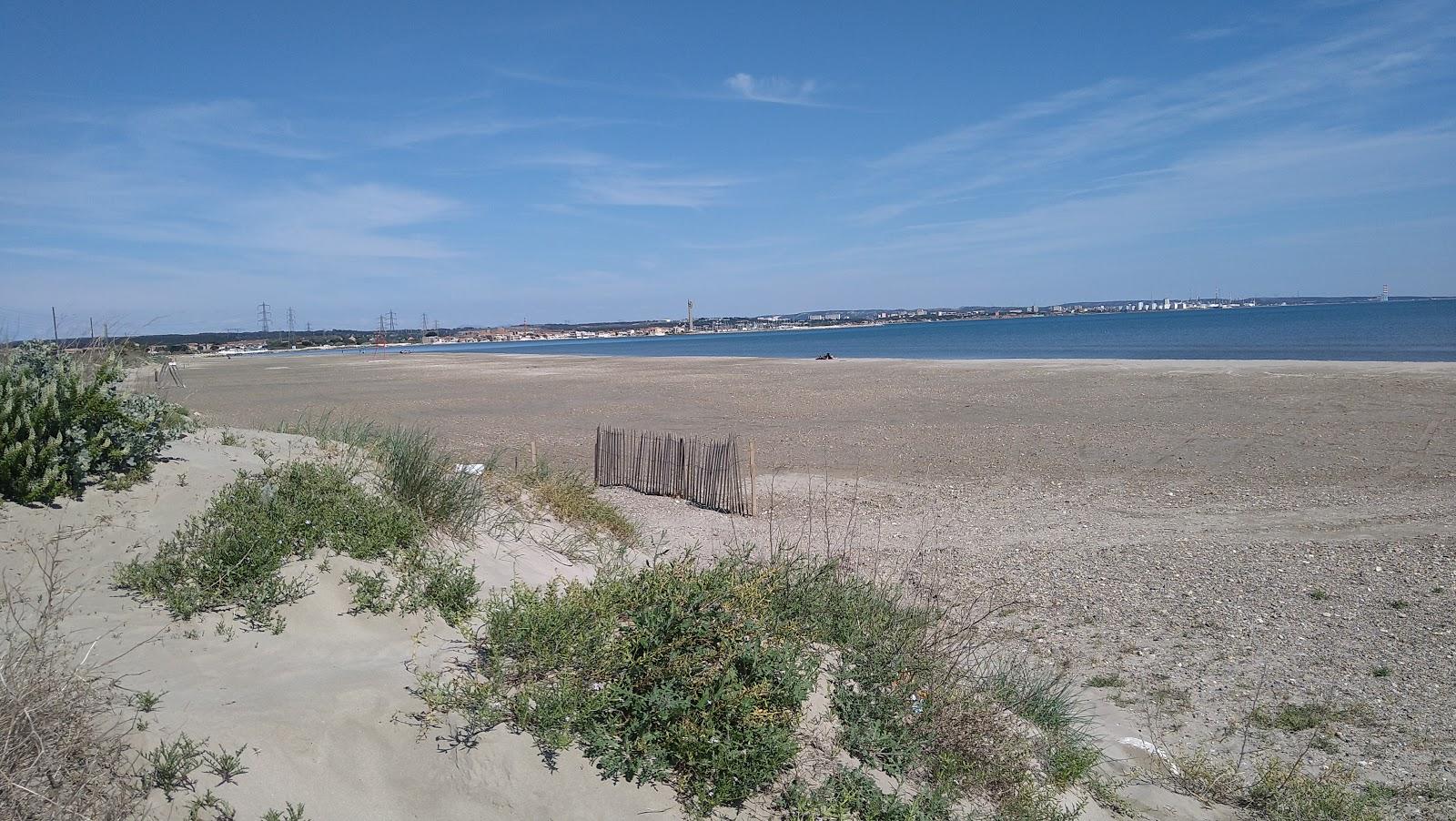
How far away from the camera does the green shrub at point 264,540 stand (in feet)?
15.4

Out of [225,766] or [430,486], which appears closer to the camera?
[225,766]

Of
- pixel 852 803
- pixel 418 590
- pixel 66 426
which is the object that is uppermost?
pixel 66 426

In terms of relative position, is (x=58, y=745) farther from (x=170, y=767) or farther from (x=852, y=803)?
(x=852, y=803)

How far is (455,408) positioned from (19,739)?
2728 cm

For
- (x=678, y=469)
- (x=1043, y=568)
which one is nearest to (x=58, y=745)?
(x=1043, y=568)

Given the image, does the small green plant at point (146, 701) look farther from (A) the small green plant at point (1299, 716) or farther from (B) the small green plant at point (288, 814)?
(A) the small green plant at point (1299, 716)

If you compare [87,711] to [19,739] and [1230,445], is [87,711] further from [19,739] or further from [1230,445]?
[1230,445]

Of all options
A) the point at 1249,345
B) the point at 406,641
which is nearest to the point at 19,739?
the point at 406,641

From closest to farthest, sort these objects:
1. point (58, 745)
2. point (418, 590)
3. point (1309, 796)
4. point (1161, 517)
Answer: point (58, 745) → point (1309, 796) → point (418, 590) → point (1161, 517)

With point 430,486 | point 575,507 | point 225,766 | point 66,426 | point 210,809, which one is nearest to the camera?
point 210,809

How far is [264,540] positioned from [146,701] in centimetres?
165

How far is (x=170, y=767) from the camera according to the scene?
125 inches

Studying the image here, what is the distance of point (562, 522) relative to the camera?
830 centimetres

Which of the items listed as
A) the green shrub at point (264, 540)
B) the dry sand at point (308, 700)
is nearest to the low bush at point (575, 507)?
the green shrub at point (264, 540)
